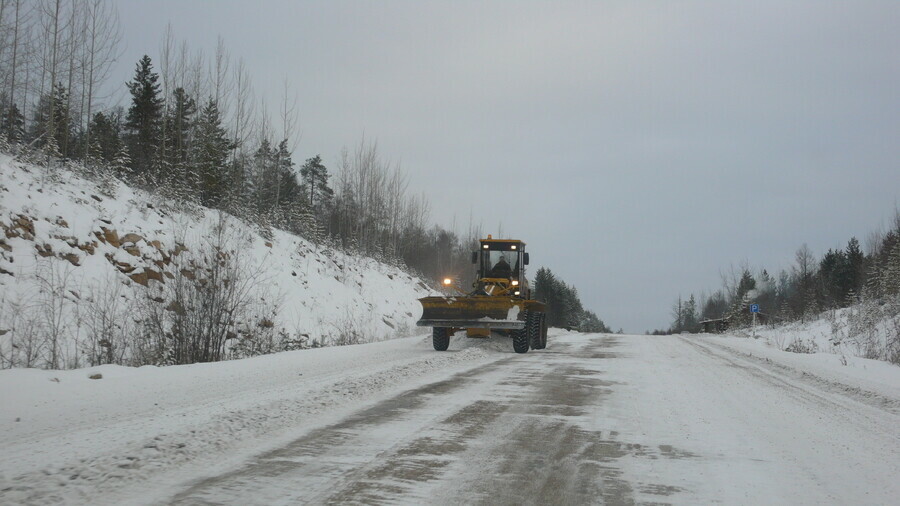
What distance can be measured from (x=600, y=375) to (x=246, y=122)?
1232 inches

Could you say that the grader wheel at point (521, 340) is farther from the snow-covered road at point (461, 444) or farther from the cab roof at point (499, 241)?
the snow-covered road at point (461, 444)

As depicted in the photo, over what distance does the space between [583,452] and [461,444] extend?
0.96 metres

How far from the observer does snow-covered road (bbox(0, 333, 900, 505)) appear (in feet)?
11.5

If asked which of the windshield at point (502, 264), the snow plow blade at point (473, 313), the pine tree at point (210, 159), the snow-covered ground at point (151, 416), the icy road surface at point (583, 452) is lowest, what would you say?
the icy road surface at point (583, 452)

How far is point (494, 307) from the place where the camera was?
14.5 m

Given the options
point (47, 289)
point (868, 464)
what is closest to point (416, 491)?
point (868, 464)

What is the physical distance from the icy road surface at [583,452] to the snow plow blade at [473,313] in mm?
6324

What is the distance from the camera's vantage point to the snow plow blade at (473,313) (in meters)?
14.3

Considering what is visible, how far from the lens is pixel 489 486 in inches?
143

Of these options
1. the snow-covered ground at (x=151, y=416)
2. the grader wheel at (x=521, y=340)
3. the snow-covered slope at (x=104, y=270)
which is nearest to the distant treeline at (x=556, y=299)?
the snow-covered slope at (x=104, y=270)

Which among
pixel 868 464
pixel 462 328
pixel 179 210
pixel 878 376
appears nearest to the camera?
pixel 868 464

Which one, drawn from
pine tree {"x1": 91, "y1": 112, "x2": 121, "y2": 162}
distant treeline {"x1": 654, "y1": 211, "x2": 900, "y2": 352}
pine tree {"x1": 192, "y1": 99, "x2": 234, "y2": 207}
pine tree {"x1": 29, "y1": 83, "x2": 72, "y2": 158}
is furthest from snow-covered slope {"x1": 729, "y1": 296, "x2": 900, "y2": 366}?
pine tree {"x1": 91, "y1": 112, "x2": 121, "y2": 162}

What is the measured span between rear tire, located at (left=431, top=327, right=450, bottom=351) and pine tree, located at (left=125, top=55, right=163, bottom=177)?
95.1ft

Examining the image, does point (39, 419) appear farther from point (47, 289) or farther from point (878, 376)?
point (878, 376)
